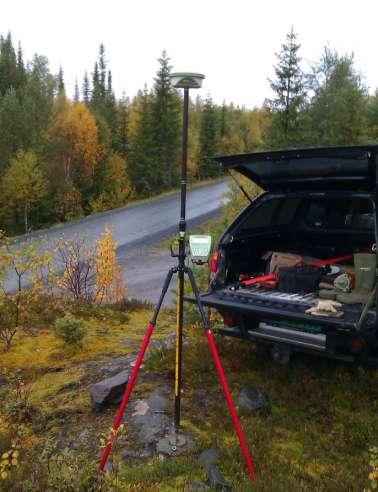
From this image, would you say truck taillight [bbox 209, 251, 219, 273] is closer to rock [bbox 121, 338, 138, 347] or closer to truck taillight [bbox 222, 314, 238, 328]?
truck taillight [bbox 222, 314, 238, 328]

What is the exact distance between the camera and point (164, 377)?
16.1 ft

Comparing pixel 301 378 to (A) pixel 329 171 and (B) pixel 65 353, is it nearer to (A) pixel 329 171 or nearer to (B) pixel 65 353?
(A) pixel 329 171

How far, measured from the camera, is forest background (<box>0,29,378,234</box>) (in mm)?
28781

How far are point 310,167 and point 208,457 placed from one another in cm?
287

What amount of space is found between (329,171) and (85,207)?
39.0 meters

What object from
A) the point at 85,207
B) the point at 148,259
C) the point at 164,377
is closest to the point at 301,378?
the point at 164,377

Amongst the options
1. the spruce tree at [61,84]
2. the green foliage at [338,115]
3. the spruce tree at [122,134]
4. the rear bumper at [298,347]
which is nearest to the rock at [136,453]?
the rear bumper at [298,347]

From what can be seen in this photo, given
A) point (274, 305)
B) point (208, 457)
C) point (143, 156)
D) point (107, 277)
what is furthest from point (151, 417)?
point (143, 156)

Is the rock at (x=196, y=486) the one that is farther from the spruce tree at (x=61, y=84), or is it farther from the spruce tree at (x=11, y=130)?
the spruce tree at (x=61, y=84)

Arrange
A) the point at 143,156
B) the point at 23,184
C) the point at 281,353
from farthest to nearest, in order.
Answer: the point at 143,156
the point at 23,184
the point at 281,353

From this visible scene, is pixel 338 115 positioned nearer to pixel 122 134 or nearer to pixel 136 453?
pixel 122 134

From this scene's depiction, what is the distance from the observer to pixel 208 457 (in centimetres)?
351

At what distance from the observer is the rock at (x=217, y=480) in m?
3.14

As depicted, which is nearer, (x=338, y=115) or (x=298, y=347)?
(x=298, y=347)
